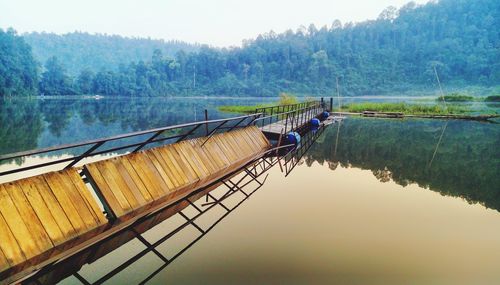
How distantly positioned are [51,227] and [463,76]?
147604mm

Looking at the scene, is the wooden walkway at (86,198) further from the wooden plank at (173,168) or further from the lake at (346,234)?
the lake at (346,234)

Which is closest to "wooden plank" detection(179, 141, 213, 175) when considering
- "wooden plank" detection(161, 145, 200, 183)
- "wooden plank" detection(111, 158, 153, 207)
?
"wooden plank" detection(161, 145, 200, 183)

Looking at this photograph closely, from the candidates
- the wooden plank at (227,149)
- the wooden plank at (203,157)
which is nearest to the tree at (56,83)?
the wooden plank at (227,149)

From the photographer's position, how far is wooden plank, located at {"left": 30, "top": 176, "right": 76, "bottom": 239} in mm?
6000

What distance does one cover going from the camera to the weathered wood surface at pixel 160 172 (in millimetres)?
7527

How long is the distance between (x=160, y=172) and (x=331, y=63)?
498 feet

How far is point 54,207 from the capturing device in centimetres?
608

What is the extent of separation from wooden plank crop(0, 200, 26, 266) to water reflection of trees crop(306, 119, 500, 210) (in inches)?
489

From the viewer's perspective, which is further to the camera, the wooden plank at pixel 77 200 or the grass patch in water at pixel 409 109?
the grass patch in water at pixel 409 109

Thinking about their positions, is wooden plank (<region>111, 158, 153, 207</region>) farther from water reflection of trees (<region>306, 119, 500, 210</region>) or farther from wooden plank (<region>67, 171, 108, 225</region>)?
water reflection of trees (<region>306, 119, 500, 210</region>)

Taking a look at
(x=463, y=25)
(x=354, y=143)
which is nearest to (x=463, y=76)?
(x=463, y=25)

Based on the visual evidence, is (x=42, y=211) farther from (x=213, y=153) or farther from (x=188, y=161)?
(x=213, y=153)

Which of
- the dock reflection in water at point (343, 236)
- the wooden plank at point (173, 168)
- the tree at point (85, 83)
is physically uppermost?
the tree at point (85, 83)

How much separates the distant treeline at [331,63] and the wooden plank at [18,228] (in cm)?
12261
